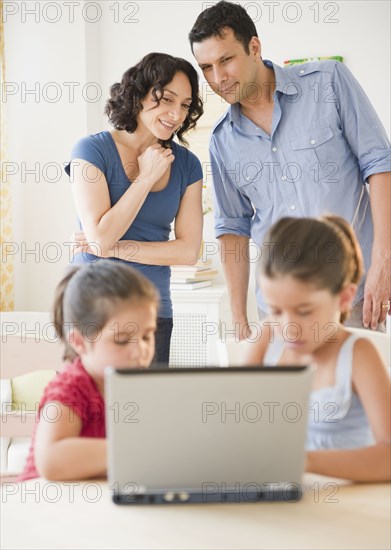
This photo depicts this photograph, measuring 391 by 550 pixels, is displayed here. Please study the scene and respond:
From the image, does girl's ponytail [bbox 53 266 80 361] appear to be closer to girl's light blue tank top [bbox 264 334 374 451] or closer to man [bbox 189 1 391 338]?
girl's light blue tank top [bbox 264 334 374 451]

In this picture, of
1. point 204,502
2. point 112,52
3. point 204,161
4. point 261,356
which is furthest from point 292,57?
point 204,502

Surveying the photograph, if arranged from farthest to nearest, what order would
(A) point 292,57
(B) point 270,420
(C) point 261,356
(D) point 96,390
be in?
(A) point 292,57, (C) point 261,356, (D) point 96,390, (B) point 270,420

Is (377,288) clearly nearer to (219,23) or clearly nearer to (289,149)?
(289,149)

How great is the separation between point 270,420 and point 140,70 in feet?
3.81

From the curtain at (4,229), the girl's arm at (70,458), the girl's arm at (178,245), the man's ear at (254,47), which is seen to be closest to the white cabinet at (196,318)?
the curtain at (4,229)

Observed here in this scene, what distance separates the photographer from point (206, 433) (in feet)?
2.76

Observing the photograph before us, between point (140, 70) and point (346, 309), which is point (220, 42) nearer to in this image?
point (140, 70)

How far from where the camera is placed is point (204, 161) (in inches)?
158

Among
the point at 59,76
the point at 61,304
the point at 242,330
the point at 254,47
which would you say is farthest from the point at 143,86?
the point at 59,76

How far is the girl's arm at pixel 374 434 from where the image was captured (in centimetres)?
96

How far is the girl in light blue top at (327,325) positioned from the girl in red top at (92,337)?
0.19 metres

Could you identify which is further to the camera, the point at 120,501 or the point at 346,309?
the point at 346,309

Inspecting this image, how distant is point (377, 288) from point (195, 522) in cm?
102

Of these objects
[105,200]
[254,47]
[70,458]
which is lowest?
[70,458]
